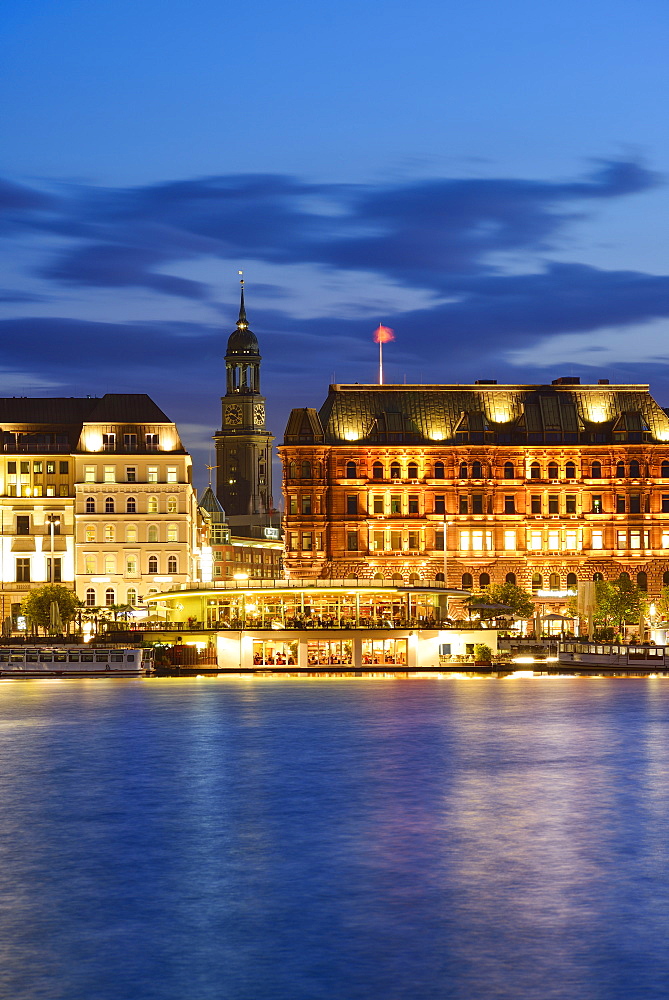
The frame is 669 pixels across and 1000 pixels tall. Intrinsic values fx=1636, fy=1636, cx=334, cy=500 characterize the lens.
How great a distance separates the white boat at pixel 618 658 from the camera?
151500mm

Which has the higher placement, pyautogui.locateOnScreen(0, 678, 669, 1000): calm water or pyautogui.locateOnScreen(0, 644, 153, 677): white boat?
pyautogui.locateOnScreen(0, 644, 153, 677): white boat

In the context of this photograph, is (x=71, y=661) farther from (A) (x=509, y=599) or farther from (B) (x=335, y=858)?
(B) (x=335, y=858)

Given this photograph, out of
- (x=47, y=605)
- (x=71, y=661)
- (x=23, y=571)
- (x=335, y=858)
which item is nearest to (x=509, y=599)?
(x=47, y=605)

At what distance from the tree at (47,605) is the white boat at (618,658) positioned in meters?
50.7

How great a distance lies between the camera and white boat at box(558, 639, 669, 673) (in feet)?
497

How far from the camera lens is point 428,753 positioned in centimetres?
8906

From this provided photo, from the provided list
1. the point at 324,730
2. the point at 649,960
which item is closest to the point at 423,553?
the point at 324,730

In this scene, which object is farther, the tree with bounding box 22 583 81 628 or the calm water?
the tree with bounding box 22 583 81 628

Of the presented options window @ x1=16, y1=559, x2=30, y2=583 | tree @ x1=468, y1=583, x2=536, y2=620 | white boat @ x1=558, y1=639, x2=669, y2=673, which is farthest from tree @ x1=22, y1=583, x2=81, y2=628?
white boat @ x1=558, y1=639, x2=669, y2=673

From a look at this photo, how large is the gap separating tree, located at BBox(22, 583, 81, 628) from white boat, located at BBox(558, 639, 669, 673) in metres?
50.7

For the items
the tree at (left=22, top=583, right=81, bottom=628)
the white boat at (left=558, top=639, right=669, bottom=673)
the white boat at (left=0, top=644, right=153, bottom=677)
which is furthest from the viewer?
the tree at (left=22, top=583, right=81, bottom=628)

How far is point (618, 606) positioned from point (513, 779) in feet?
344

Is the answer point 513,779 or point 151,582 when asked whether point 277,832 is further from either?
point 151,582

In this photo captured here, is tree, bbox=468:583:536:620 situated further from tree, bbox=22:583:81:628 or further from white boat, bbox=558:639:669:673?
tree, bbox=22:583:81:628
